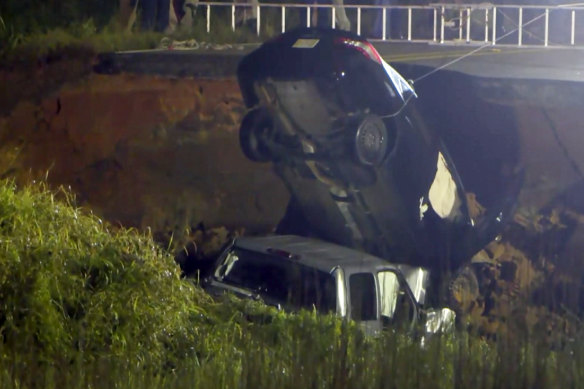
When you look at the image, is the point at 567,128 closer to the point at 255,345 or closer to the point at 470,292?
the point at 470,292

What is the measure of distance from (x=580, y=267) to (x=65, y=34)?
→ 143 inches

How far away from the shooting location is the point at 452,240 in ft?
22.9

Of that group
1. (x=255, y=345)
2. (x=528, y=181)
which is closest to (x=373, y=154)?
(x=528, y=181)

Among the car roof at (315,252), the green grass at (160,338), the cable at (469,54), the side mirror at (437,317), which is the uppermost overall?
the cable at (469,54)

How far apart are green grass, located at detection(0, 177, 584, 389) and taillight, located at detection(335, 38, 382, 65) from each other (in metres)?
1.70

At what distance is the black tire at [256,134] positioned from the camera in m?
6.89

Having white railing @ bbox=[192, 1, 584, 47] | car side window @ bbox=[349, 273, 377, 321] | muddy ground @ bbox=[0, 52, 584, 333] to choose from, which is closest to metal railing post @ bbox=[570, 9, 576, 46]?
white railing @ bbox=[192, 1, 584, 47]

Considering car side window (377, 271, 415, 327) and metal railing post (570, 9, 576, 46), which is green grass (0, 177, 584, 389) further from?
metal railing post (570, 9, 576, 46)

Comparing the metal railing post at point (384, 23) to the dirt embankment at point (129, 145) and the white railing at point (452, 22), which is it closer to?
the white railing at point (452, 22)

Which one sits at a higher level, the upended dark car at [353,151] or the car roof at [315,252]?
the upended dark car at [353,151]

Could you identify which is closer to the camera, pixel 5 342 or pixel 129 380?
pixel 129 380

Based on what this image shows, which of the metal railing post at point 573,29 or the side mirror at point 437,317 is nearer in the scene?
the side mirror at point 437,317

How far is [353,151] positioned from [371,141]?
14 cm

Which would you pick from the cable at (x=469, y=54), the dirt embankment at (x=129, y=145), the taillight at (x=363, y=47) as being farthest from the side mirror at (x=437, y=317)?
the taillight at (x=363, y=47)
